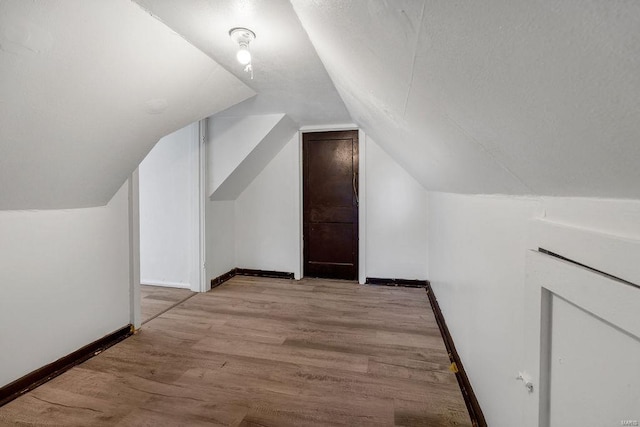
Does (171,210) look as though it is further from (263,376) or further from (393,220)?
(393,220)

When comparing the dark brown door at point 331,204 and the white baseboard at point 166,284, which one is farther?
the dark brown door at point 331,204

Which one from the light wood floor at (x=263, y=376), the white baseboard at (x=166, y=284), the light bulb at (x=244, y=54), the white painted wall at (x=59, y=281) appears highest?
the light bulb at (x=244, y=54)

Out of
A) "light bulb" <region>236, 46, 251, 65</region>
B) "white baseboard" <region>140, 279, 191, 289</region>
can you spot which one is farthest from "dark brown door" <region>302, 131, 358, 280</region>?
"light bulb" <region>236, 46, 251, 65</region>

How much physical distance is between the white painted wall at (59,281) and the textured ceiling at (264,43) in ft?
4.35

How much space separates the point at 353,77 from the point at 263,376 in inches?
69.8

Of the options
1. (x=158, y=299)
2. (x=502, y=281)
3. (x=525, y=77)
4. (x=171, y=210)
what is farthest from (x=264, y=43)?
(x=158, y=299)

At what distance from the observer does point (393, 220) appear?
3.41 metres

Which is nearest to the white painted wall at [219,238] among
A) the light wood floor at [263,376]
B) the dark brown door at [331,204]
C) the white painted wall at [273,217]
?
the white painted wall at [273,217]

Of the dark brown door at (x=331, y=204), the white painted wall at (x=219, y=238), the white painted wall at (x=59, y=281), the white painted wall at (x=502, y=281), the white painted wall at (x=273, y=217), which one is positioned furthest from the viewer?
the white painted wall at (x=273, y=217)

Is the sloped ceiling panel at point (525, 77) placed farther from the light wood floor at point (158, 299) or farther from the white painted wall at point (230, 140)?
the light wood floor at point (158, 299)

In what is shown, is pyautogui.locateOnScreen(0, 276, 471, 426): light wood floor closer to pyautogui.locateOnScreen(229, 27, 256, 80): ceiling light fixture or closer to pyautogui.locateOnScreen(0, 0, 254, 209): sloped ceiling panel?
pyautogui.locateOnScreen(0, 0, 254, 209): sloped ceiling panel

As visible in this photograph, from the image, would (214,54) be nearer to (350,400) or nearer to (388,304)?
(350,400)

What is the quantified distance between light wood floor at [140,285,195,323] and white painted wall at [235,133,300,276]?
3.03 feet

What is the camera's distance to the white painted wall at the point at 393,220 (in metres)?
3.36
